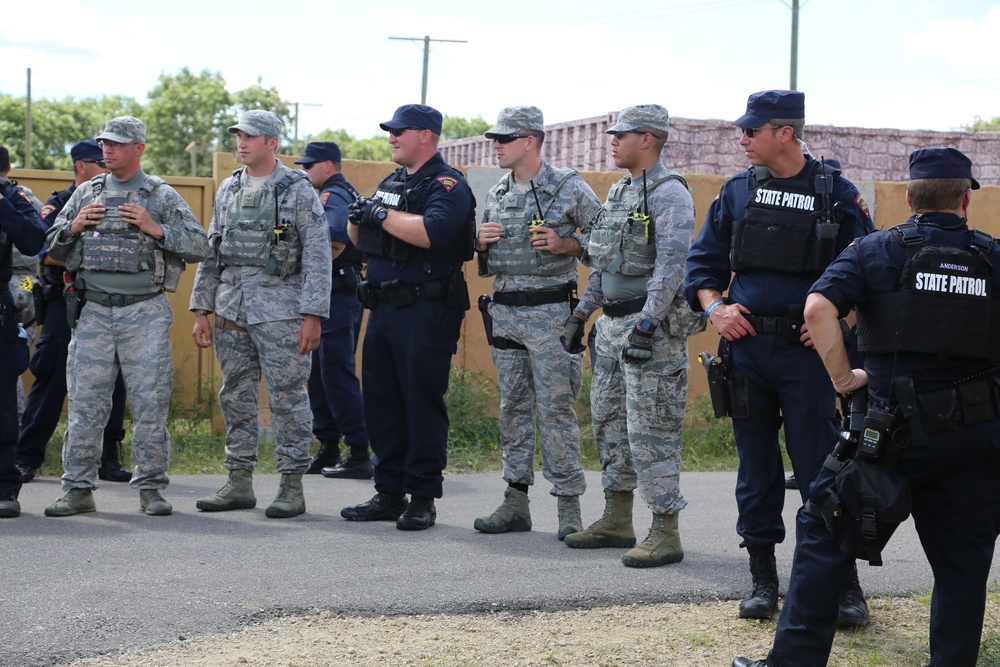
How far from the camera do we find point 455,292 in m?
6.33

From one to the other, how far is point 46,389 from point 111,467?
717 mm

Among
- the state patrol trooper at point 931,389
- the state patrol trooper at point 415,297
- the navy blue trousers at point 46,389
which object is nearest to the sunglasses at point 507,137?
the state patrol trooper at point 415,297

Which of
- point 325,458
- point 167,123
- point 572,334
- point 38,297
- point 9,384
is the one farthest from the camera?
point 167,123

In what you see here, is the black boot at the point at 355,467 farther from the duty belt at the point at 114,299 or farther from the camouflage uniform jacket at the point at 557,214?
the camouflage uniform jacket at the point at 557,214

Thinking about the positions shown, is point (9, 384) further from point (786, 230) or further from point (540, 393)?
point (786, 230)

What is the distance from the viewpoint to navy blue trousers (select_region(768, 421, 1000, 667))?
3623 millimetres

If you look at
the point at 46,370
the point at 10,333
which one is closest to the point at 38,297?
the point at 46,370

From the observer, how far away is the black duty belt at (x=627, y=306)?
570 centimetres

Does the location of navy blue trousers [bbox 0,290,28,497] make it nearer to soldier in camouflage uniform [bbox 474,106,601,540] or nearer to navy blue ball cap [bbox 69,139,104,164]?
navy blue ball cap [bbox 69,139,104,164]

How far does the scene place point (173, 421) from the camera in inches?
361

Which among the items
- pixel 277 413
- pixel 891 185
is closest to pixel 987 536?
pixel 277 413

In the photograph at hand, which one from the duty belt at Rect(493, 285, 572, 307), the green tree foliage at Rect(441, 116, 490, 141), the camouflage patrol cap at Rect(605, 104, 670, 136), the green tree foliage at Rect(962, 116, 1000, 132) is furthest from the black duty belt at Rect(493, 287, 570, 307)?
the green tree foliage at Rect(441, 116, 490, 141)

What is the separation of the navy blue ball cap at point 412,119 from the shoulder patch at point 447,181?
257mm

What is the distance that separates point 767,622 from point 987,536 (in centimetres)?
126
